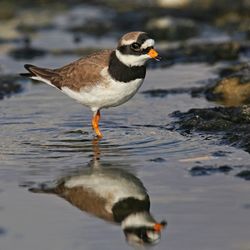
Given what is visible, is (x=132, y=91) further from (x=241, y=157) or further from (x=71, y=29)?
(x=71, y=29)

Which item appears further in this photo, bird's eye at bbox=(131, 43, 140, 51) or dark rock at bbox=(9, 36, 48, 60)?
dark rock at bbox=(9, 36, 48, 60)

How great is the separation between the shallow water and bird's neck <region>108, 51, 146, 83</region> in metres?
0.61

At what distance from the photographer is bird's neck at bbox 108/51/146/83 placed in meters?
7.98

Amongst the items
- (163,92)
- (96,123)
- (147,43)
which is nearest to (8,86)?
(163,92)

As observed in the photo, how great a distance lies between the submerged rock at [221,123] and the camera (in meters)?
7.86

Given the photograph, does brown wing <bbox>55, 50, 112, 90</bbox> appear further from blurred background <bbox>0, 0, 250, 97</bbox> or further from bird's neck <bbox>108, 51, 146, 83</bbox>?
blurred background <bbox>0, 0, 250, 97</bbox>

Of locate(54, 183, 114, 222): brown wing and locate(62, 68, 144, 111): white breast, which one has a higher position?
locate(62, 68, 144, 111): white breast

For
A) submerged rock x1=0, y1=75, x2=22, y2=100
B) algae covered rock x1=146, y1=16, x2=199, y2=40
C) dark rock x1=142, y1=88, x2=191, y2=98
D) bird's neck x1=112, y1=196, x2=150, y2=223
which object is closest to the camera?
bird's neck x1=112, y1=196, x2=150, y2=223

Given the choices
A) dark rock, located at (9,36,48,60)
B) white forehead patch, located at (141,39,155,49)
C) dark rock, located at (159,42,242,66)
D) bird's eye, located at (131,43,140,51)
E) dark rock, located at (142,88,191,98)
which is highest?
white forehead patch, located at (141,39,155,49)

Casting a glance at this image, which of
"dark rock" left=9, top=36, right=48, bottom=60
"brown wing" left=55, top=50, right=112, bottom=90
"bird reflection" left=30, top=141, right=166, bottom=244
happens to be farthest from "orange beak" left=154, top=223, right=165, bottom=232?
"dark rock" left=9, top=36, right=48, bottom=60

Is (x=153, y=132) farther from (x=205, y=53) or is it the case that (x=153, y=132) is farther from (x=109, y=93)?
(x=205, y=53)

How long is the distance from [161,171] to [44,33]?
8.98 meters

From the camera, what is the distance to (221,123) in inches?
329

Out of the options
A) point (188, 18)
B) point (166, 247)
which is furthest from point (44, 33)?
point (166, 247)
